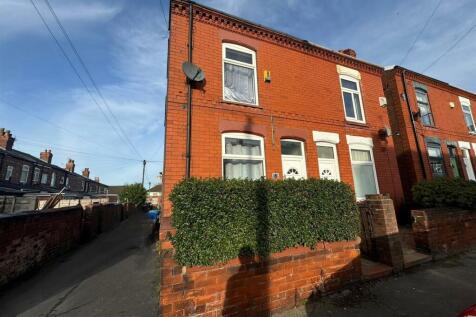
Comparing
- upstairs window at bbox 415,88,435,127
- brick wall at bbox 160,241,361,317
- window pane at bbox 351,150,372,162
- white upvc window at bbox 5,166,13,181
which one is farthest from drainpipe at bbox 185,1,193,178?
white upvc window at bbox 5,166,13,181

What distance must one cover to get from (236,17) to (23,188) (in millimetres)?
27848

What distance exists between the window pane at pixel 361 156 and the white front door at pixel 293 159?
2.46 meters

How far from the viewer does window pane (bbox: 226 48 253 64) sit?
6875 millimetres

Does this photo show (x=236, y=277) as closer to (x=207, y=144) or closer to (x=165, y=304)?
(x=165, y=304)

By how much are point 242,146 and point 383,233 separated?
158 inches

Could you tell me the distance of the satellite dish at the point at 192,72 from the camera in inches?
218

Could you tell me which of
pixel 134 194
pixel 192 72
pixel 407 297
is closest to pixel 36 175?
pixel 134 194

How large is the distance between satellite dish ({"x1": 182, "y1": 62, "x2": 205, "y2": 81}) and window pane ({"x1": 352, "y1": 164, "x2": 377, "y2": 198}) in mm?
6201

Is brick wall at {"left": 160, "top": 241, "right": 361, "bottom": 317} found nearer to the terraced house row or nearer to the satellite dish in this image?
the terraced house row

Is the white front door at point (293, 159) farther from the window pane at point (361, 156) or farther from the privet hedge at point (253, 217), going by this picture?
the window pane at point (361, 156)

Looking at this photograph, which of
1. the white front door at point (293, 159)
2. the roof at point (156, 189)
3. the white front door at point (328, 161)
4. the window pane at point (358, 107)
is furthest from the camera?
the roof at point (156, 189)

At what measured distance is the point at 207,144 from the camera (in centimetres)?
567

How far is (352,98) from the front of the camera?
8820 millimetres

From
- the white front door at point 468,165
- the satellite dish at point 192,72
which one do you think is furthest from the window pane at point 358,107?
the white front door at point 468,165
